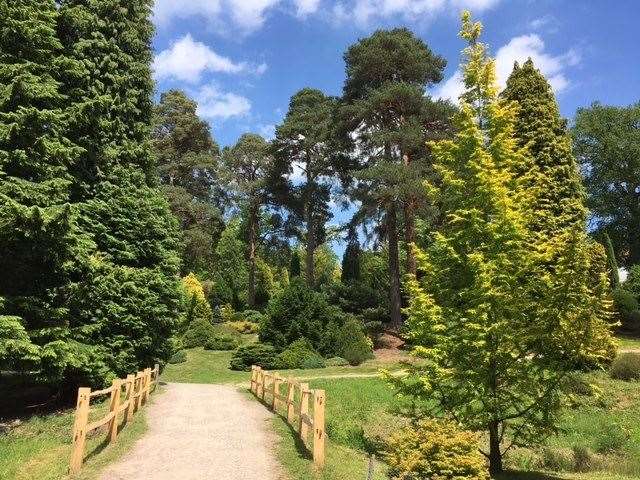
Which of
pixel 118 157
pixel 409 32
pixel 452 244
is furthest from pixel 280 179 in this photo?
pixel 452 244

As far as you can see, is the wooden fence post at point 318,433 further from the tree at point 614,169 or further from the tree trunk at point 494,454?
the tree at point 614,169

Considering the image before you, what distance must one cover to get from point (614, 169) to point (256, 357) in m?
43.0

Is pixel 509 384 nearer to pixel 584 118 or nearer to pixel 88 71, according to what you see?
A: pixel 88 71

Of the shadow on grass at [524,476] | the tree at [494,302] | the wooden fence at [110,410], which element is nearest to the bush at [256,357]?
the wooden fence at [110,410]

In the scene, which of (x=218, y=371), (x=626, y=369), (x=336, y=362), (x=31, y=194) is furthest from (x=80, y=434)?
(x=218, y=371)

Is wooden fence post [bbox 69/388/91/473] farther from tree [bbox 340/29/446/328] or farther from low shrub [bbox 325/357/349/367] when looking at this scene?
tree [bbox 340/29/446/328]

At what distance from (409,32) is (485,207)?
95.9 ft

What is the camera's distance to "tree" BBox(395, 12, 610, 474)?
36.7 feet

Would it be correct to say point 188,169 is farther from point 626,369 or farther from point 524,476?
point 524,476

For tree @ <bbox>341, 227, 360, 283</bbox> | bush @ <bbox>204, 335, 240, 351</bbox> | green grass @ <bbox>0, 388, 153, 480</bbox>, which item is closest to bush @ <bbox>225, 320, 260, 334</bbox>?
bush @ <bbox>204, 335, 240, 351</bbox>

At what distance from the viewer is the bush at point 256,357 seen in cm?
2917

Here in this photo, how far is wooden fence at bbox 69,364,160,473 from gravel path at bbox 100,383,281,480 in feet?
1.79

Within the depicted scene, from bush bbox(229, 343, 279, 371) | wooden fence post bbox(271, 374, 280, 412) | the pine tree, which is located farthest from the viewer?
bush bbox(229, 343, 279, 371)

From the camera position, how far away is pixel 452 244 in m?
13.3
